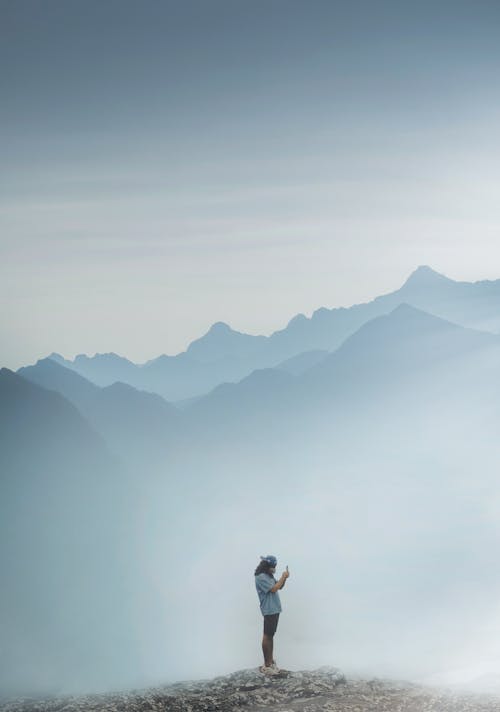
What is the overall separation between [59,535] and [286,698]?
326ft

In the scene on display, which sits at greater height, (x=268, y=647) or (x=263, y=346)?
(x=263, y=346)

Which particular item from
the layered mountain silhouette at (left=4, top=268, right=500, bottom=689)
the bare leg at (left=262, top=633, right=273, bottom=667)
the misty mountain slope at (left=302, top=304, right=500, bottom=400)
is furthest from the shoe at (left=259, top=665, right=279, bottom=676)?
the misty mountain slope at (left=302, top=304, right=500, bottom=400)

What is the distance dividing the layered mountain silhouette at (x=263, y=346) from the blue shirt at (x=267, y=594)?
463 feet

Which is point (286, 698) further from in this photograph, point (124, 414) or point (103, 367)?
point (103, 367)

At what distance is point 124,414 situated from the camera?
485 ft

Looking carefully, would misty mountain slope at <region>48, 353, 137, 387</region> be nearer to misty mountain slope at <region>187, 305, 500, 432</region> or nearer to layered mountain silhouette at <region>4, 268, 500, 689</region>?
layered mountain silhouette at <region>4, 268, 500, 689</region>

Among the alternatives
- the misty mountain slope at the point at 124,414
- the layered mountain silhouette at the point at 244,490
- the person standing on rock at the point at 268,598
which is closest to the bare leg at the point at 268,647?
the person standing on rock at the point at 268,598

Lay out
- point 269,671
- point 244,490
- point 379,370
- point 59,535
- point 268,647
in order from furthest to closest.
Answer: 1. point 379,370
2. point 244,490
3. point 59,535
4. point 268,647
5. point 269,671

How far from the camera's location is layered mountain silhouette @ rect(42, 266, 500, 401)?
15962 centimetres

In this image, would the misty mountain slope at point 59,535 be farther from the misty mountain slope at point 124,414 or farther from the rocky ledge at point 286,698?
the rocky ledge at point 286,698

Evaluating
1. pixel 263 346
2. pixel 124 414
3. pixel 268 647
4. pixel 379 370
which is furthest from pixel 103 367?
pixel 268 647

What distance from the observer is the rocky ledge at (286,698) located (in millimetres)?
11328

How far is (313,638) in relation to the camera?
57000 mm

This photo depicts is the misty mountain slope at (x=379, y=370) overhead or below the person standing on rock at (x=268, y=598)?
overhead
